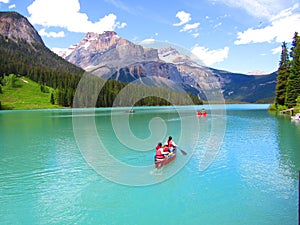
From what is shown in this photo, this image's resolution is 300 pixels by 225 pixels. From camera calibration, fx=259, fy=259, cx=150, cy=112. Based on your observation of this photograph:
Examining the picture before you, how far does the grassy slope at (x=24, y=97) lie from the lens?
146800mm

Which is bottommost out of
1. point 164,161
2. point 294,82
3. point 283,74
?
point 164,161

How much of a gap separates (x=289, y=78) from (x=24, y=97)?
14383 cm

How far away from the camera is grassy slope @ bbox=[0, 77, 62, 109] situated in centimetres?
14680

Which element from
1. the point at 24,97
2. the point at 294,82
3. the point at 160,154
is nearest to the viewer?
the point at 160,154

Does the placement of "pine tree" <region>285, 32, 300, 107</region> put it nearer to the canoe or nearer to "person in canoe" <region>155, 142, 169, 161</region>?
the canoe

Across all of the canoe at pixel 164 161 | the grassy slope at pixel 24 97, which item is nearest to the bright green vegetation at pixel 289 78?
the canoe at pixel 164 161

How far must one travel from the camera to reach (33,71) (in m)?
198

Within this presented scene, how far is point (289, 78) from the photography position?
7612 cm

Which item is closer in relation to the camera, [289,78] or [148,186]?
[148,186]

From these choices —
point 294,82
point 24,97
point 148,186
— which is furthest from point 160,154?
point 24,97

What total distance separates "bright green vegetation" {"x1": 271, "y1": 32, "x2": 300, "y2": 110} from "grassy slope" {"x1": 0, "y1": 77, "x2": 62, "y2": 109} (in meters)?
124

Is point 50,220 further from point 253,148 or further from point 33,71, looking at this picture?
point 33,71

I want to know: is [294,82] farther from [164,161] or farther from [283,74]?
[164,161]

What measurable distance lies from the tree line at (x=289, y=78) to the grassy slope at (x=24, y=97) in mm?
123881
